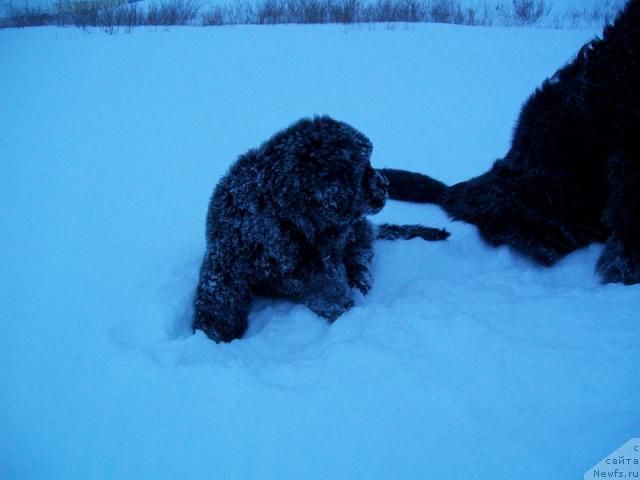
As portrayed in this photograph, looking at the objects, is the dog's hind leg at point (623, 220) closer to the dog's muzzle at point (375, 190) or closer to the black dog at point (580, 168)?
the black dog at point (580, 168)

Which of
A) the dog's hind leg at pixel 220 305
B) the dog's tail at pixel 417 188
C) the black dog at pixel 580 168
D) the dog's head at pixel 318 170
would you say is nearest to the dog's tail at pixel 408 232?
the black dog at pixel 580 168

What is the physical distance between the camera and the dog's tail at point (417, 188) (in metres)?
3.08

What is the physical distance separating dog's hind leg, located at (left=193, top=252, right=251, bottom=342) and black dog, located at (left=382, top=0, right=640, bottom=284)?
5.45 ft

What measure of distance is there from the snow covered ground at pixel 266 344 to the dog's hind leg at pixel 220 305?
0.11 meters

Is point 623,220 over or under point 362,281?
over

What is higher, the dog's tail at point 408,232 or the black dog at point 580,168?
the black dog at point 580,168

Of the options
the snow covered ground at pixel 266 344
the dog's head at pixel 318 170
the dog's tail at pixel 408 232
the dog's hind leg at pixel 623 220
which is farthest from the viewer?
the dog's tail at pixel 408 232

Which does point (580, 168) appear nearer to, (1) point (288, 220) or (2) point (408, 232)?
(2) point (408, 232)

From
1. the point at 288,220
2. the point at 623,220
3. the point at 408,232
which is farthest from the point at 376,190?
the point at 623,220

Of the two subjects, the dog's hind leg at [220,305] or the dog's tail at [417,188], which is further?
the dog's tail at [417,188]

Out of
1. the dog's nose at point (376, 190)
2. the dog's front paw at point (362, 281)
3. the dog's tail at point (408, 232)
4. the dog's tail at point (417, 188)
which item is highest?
the dog's nose at point (376, 190)

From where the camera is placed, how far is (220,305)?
6.24 feet

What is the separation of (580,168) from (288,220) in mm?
1711

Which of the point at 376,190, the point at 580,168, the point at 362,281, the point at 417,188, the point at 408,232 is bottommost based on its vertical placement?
the point at 362,281
